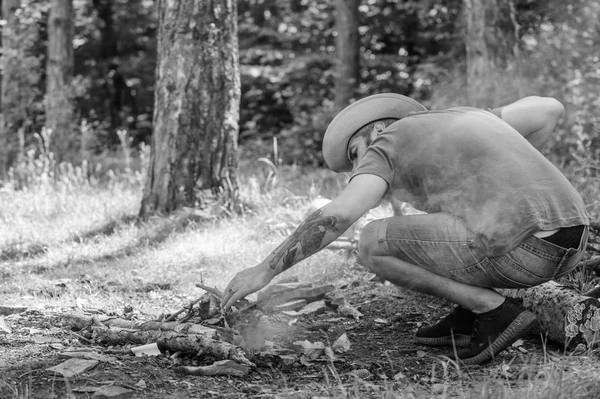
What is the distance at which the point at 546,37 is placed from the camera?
1249cm

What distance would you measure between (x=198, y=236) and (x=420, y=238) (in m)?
3.02

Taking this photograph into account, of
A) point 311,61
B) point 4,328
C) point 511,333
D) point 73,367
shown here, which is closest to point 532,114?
point 511,333

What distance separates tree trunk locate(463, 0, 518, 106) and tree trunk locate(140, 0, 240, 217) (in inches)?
175

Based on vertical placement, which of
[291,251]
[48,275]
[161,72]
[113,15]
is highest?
[113,15]

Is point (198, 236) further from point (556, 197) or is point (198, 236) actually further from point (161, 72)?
point (556, 197)

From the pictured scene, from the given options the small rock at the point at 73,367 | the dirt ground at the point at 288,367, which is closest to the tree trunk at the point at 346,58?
the dirt ground at the point at 288,367

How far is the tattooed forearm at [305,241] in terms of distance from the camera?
10.8 ft

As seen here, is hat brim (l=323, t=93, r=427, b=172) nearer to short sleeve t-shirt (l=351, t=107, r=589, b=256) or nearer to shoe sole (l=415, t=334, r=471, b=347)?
short sleeve t-shirt (l=351, t=107, r=589, b=256)

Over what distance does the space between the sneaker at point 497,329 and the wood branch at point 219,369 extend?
3.40ft

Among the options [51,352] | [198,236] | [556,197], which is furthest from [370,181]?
[198,236]

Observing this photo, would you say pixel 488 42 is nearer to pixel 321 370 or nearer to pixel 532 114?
pixel 532 114

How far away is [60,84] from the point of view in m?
11.8

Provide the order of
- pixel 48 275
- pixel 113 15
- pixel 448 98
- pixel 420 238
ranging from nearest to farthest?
1. pixel 420 238
2. pixel 48 275
3. pixel 448 98
4. pixel 113 15

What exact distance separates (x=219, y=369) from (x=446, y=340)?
A: 128 cm
